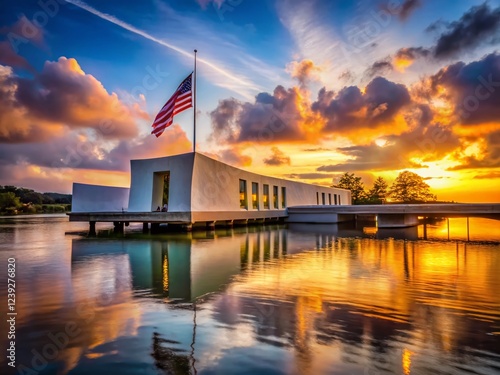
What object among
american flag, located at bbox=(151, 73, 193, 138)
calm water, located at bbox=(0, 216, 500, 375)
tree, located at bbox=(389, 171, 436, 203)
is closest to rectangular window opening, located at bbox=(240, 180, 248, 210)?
american flag, located at bbox=(151, 73, 193, 138)

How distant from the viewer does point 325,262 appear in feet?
39.6

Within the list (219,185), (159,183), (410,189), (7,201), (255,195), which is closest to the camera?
(219,185)

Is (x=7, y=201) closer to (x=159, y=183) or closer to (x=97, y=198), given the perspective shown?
(x=97, y=198)

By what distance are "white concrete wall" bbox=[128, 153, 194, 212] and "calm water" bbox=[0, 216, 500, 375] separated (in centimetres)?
1581

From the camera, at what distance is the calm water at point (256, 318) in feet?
14.0

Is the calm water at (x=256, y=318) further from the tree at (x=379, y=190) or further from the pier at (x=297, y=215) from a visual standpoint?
the tree at (x=379, y=190)

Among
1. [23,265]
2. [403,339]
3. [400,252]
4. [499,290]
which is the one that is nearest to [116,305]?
[403,339]

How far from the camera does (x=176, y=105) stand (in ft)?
74.4

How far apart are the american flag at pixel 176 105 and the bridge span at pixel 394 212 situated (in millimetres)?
20549

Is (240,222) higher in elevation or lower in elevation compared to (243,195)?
lower

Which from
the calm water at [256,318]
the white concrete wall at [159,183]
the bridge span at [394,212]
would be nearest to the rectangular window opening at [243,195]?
the white concrete wall at [159,183]

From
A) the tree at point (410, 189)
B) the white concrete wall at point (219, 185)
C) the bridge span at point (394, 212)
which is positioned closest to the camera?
the white concrete wall at point (219, 185)

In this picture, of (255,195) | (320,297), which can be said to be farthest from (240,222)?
(320,297)

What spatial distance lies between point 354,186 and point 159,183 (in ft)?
208
